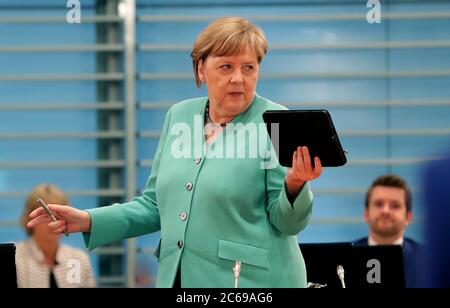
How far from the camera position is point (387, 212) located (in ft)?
7.91

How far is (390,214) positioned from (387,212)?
0.06ft

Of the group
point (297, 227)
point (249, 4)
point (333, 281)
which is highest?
point (249, 4)

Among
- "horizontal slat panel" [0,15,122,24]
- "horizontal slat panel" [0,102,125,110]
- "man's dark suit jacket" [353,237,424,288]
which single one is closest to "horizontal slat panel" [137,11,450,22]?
"horizontal slat panel" [0,15,122,24]

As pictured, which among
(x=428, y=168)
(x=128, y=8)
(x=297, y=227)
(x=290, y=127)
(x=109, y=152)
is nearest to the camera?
(x=290, y=127)

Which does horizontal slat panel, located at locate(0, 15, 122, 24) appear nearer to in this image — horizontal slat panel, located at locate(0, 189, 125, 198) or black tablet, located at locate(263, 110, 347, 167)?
horizontal slat panel, located at locate(0, 189, 125, 198)

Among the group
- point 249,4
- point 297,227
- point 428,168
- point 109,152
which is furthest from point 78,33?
point 297,227

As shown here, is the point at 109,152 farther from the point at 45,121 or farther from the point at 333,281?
the point at 333,281

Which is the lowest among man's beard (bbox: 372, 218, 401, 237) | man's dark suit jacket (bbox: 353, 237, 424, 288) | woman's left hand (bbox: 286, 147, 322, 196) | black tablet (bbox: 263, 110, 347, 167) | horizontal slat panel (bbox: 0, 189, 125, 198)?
man's dark suit jacket (bbox: 353, 237, 424, 288)

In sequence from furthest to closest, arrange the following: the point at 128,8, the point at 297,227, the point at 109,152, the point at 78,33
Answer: the point at 78,33
the point at 109,152
the point at 128,8
the point at 297,227

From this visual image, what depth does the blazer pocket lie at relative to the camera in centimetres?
160

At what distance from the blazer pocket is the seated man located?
61cm

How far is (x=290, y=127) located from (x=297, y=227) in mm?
227

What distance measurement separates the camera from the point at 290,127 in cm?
142

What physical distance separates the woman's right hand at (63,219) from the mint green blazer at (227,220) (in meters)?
0.15
